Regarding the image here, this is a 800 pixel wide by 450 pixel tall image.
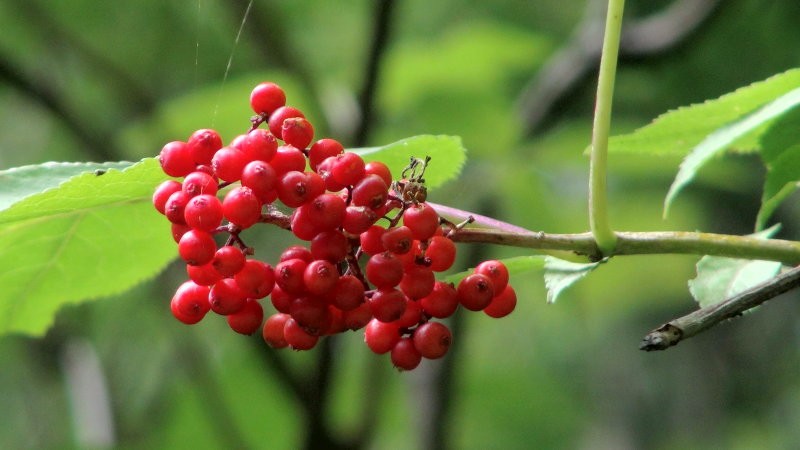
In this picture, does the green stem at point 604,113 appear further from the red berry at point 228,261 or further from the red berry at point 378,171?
the red berry at point 228,261

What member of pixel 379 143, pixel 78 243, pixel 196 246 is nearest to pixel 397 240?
pixel 196 246

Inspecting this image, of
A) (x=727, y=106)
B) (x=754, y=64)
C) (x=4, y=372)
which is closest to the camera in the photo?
(x=727, y=106)

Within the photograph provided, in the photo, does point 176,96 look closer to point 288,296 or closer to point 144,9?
point 144,9

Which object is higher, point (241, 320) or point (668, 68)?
point (668, 68)

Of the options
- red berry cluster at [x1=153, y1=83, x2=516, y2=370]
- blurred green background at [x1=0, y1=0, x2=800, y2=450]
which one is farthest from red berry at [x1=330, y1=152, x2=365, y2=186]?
blurred green background at [x1=0, y1=0, x2=800, y2=450]

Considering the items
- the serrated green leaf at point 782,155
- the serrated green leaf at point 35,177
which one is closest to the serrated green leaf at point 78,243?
the serrated green leaf at point 35,177

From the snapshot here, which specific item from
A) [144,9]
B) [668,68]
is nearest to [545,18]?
[668,68]
